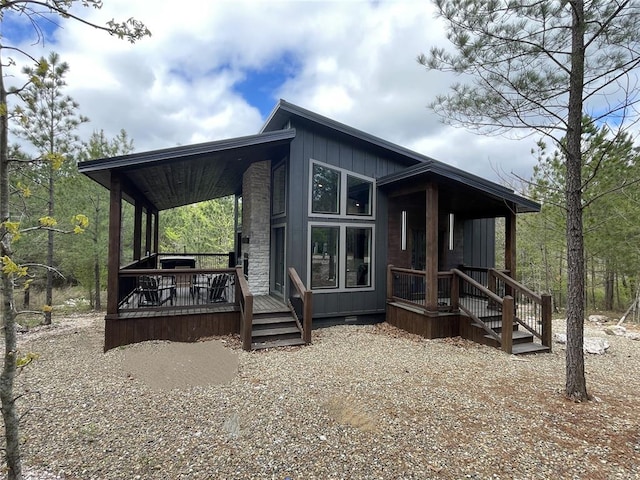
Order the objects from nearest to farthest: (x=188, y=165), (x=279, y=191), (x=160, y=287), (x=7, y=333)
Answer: (x=7, y=333) < (x=188, y=165) < (x=160, y=287) < (x=279, y=191)

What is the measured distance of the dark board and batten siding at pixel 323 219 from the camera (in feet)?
25.0

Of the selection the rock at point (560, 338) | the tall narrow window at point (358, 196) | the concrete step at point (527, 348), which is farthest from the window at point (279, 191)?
the rock at point (560, 338)

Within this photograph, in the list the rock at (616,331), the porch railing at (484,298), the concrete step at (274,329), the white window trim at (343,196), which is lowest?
the rock at (616,331)

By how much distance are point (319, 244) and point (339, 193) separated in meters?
1.34

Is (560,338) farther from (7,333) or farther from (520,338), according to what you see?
(7,333)

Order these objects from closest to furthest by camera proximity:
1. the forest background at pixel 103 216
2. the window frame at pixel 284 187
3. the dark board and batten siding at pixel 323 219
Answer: the dark board and batten siding at pixel 323 219, the window frame at pixel 284 187, the forest background at pixel 103 216

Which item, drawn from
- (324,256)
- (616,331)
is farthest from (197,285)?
(616,331)

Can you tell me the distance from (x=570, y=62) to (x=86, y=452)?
21.7 feet

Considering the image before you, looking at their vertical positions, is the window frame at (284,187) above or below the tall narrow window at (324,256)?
above

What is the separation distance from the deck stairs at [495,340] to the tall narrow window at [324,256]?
315cm

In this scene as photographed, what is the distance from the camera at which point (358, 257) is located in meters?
8.33

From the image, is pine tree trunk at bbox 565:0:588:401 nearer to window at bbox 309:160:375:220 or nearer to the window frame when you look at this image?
window at bbox 309:160:375:220

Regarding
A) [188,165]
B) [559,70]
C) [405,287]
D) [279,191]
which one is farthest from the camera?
[279,191]

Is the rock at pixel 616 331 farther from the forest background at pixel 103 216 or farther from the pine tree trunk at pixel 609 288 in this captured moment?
the pine tree trunk at pixel 609 288
